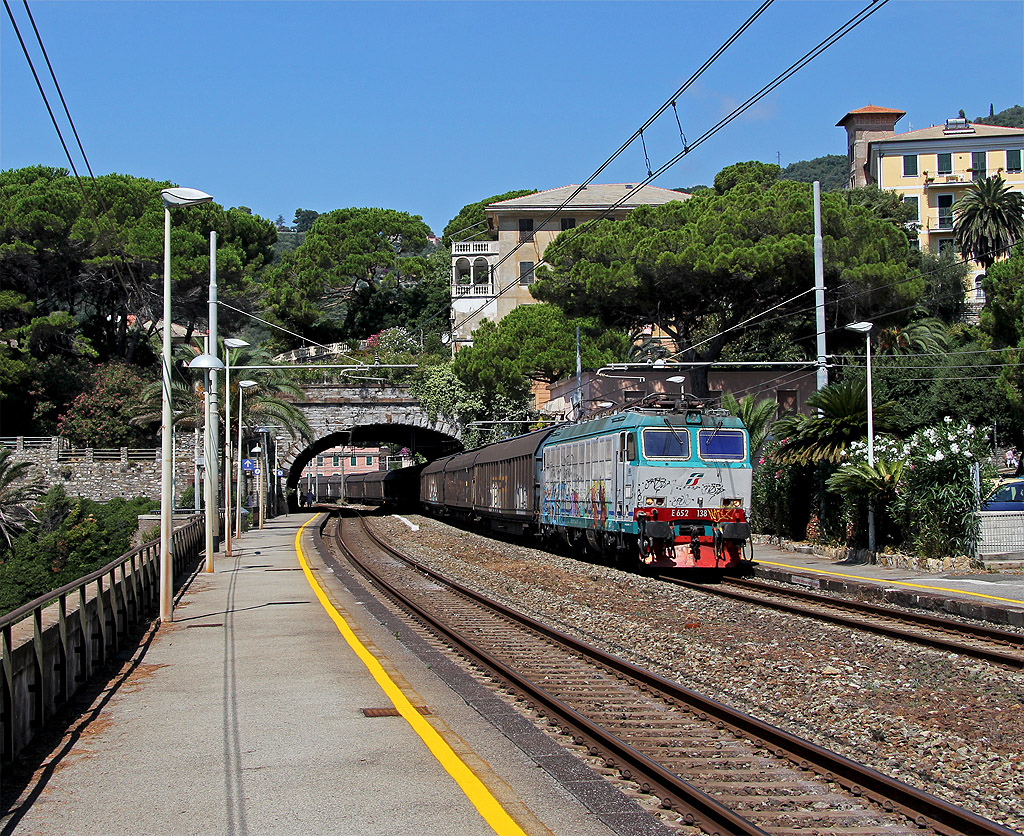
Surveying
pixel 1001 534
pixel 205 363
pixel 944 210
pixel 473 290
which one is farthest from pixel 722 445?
pixel 944 210

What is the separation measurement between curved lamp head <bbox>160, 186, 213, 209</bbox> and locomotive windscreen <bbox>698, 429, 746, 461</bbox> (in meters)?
10.5

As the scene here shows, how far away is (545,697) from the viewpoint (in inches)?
368

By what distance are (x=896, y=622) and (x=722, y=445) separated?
717 centimetres

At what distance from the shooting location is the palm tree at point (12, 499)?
140ft

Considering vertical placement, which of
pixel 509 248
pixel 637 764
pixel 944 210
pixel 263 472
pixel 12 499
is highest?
pixel 944 210

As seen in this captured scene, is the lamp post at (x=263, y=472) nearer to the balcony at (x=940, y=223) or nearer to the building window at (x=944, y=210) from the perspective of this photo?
the balcony at (x=940, y=223)

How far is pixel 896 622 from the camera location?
1419cm

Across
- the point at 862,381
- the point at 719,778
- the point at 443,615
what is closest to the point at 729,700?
the point at 719,778

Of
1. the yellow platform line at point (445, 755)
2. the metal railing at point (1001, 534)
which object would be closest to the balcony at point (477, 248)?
the metal railing at point (1001, 534)

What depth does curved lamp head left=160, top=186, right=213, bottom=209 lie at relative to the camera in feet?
48.0

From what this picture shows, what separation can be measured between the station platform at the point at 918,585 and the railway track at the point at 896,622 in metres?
0.34

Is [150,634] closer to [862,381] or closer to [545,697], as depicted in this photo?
[545,697]

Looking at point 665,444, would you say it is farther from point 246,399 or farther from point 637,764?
point 246,399

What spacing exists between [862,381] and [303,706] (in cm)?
1815
